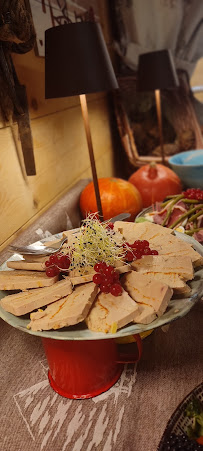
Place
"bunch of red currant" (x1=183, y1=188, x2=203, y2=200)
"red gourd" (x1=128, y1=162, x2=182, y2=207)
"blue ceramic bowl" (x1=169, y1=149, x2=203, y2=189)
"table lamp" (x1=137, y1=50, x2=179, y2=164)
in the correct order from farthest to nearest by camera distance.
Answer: "table lamp" (x1=137, y1=50, x2=179, y2=164)
"red gourd" (x1=128, y1=162, x2=182, y2=207)
"blue ceramic bowl" (x1=169, y1=149, x2=203, y2=189)
"bunch of red currant" (x1=183, y1=188, x2=203, y2=200)

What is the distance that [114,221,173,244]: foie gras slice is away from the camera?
4.78 feet

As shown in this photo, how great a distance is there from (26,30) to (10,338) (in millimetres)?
1261

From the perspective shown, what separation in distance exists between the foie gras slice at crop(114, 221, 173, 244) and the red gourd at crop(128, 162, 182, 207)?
1.24 m

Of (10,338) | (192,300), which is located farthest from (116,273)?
(10,338)

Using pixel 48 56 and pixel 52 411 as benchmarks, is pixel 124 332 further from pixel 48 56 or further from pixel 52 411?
Result: pixel 48 56

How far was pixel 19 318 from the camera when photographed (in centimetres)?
110

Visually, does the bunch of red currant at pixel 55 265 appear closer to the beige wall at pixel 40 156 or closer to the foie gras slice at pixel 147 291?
the foie gras slice at pixel 147 291

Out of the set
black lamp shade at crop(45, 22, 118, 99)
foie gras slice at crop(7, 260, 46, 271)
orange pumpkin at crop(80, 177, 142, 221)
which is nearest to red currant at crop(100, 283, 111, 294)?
foie gras slice at crop(7, 260, 46, 271)

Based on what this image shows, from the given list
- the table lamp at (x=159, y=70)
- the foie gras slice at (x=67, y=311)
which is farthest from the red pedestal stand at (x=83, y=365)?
the table lamp at (x=159, y=70)

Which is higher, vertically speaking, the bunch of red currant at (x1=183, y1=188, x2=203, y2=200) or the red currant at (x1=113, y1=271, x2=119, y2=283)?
the red currant at (x1=113, y1=271, x2=119, y2=283)

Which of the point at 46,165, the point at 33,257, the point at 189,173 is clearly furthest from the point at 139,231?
the point at 189,173

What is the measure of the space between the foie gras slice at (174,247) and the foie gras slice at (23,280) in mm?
387

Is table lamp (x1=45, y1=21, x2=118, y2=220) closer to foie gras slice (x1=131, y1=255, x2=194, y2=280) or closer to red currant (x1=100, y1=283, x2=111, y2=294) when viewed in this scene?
foie gras slice (x1=131, y1=255, x2=194, y2=280)

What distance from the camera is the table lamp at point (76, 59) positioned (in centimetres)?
172
